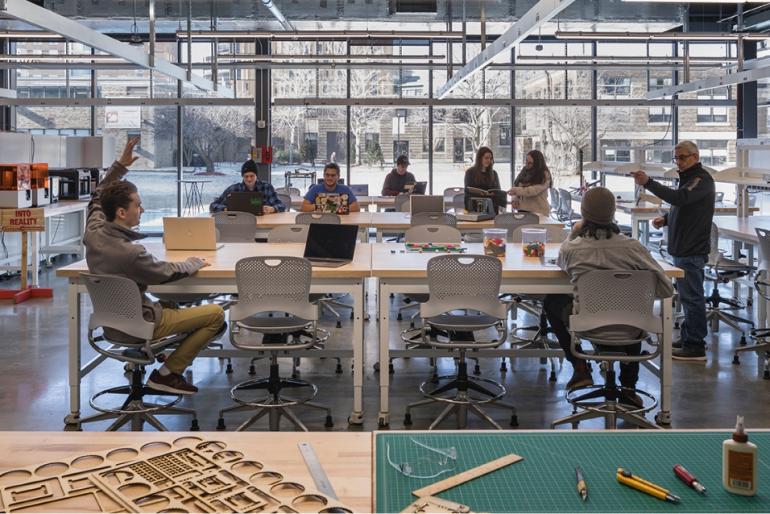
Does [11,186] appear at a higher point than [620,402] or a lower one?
higher

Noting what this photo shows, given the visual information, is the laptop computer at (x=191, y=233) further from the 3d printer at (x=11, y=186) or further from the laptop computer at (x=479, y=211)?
the 3d printer at (x=11, y=186)

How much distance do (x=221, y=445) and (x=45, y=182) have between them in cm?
870

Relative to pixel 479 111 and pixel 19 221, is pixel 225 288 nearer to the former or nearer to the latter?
pixel 19 221

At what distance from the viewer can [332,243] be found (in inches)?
210

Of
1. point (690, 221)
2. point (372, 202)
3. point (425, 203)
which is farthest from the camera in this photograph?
point (372, 202)

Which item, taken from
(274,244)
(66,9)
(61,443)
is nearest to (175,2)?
(66,9)

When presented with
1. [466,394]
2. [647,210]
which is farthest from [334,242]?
[647,210]

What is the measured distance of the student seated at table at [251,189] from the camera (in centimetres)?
834

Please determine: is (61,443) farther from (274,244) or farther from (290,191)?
(290,191)

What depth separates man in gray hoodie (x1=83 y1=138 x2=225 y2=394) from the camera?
459 centimetres

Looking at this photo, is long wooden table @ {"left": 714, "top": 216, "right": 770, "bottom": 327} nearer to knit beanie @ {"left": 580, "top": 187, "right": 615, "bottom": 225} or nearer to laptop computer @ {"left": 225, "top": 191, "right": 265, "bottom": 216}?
knit beanie @ {"left": 580, "top": 187, "right": 615, "bottom": 225}

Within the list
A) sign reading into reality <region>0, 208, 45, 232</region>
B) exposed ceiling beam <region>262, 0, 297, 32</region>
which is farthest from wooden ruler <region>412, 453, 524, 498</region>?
exposed ceiling beam <region>262, 0, 297, 32</region>

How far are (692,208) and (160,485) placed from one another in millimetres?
5021

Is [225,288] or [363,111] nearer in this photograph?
[225,288]
